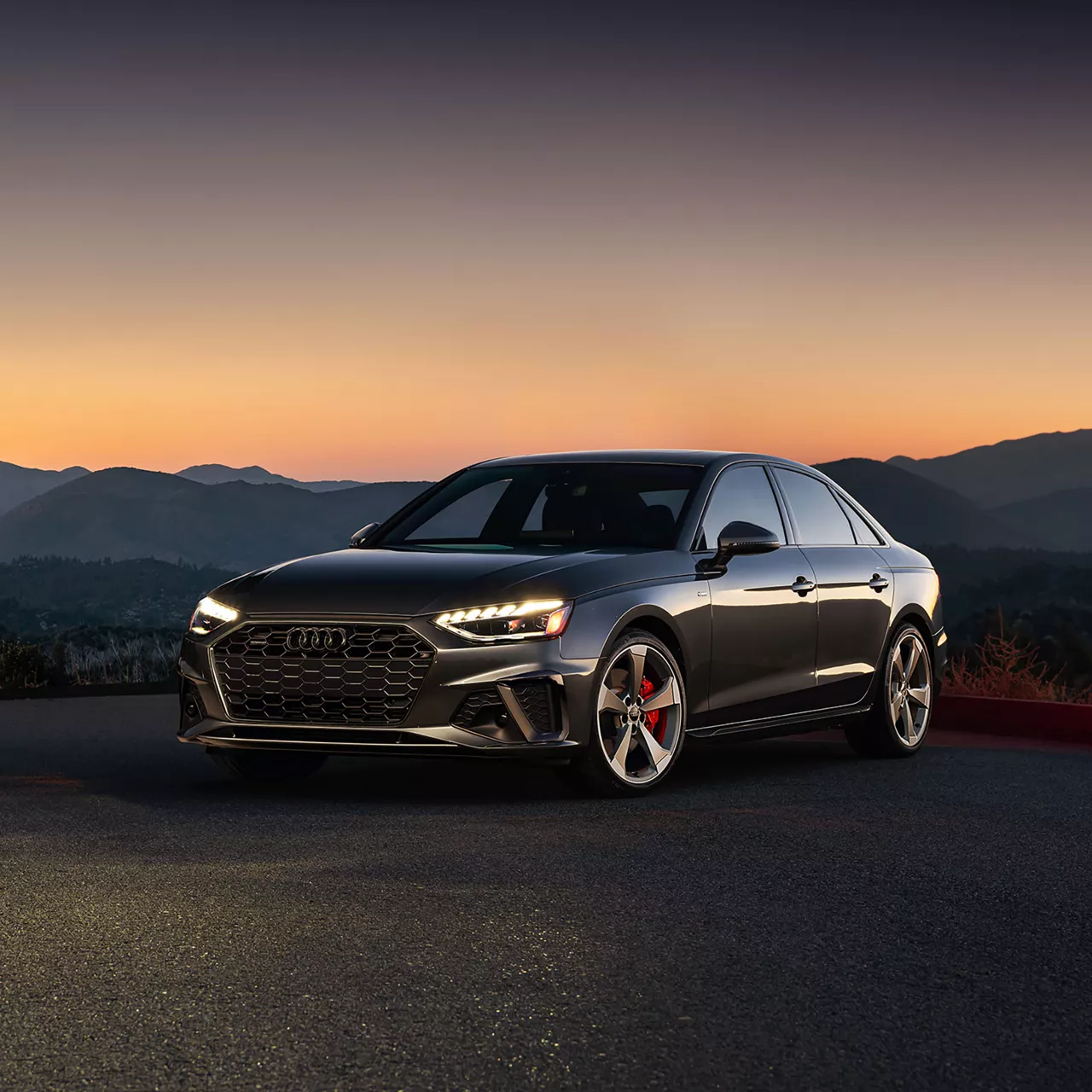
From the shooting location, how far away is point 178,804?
7695 millimetres

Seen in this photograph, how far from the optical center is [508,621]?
7.52 m

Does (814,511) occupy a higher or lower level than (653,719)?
higher

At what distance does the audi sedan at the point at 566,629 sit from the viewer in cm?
750

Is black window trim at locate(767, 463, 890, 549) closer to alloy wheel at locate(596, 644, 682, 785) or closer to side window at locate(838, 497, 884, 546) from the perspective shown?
side window at locate(838, 497, 884, 546)

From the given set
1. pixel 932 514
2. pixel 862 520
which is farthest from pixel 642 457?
pixel 932 514

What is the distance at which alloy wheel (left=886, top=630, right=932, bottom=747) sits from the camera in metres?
10.2

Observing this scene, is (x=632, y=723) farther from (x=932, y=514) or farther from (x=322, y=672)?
(x=932, y=514)

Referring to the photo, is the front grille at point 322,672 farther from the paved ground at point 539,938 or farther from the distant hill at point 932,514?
the distant hill at point 932,514

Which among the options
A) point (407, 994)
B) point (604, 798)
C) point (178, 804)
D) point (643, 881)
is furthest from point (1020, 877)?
point (178, 804)

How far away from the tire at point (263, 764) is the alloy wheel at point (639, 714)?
60.2 inches

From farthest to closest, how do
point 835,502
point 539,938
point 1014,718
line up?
point 1014,718
point 835,502
point 539,938

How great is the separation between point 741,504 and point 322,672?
8.84 feet

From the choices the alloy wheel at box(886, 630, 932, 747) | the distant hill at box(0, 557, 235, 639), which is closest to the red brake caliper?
the alloy wheel at box(886, 630, 932, 747)

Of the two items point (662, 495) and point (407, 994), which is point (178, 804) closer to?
point (662, 495)
